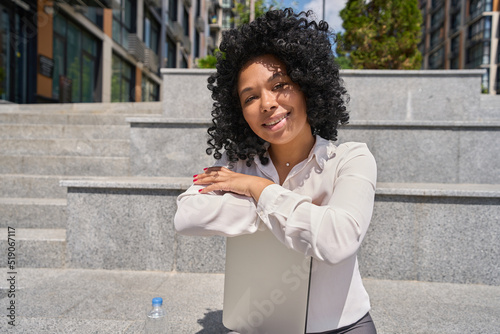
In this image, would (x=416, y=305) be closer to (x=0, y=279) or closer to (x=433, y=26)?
(x=0, y=279)

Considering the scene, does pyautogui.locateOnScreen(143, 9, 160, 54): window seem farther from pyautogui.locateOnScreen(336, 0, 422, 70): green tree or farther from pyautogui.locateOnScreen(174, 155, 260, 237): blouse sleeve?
pyautogui.locateOnScreen(174, 155, 260, 237): blouse sleeve

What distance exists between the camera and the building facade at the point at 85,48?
41.7 ft

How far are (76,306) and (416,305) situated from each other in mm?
2696

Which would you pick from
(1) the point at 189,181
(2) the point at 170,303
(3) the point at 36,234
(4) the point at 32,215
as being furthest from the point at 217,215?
(4) the point at 32,215

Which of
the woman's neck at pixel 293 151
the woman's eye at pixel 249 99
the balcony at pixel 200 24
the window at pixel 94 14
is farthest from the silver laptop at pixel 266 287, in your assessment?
the balcony at pixel 200 24

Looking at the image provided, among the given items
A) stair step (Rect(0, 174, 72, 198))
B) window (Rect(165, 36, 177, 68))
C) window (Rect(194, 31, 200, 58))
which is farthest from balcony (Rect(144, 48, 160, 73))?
stair step (Rect(0, 174, 72, 198))

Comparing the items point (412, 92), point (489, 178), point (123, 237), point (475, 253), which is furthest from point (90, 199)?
point (412, 92)

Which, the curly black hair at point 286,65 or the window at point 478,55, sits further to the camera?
the window at point 478,55

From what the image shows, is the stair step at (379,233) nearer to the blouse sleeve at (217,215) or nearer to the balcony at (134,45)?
the blouse sleeve at (217,215)

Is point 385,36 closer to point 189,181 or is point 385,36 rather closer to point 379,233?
point 379,233

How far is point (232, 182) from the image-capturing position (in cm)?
160

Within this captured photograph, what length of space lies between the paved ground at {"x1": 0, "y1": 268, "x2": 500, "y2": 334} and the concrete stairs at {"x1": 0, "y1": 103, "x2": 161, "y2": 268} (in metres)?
0.29

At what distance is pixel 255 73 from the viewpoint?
1.66 metres

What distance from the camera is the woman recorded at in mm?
1385
